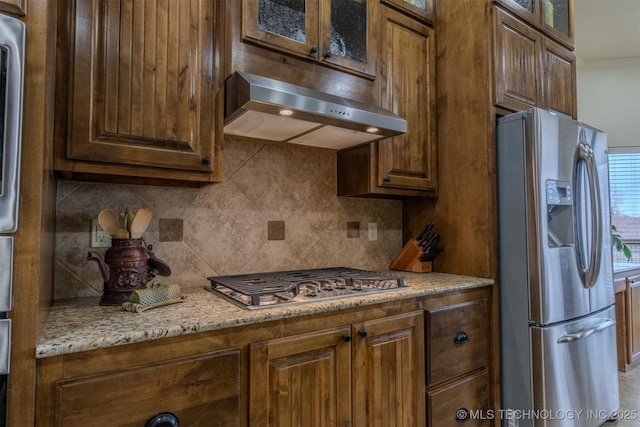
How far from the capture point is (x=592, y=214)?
2080mm

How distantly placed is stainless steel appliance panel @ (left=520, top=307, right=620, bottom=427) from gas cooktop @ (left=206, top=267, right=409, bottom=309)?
33.3 inches

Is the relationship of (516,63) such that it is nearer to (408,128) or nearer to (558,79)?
(558,79)

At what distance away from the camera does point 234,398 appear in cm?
110

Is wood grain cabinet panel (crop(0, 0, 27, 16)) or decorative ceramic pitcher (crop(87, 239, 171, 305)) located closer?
wood grain cabinet panel (crop(0, 0, 27, 16))

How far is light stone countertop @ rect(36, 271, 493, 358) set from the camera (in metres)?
0.92

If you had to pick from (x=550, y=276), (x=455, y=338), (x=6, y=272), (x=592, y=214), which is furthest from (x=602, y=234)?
(x=6, y=272)

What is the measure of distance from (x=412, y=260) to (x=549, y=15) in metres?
1.83

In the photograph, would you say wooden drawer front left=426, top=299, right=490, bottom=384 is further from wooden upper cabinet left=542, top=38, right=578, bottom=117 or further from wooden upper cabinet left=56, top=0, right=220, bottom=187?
wooden upper cabinet left=542, top=38, right=578, bottom=117

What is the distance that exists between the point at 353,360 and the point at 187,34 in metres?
1.36

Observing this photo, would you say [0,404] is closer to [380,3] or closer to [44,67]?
[44,67]

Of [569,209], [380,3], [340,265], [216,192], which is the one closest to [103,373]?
[216,192]

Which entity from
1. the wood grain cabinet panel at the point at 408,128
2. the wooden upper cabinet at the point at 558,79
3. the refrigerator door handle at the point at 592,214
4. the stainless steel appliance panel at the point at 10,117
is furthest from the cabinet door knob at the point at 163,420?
the wooden upper cabinet at the point at 558,79

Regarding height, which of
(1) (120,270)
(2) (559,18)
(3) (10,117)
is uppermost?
(2) (559,18)

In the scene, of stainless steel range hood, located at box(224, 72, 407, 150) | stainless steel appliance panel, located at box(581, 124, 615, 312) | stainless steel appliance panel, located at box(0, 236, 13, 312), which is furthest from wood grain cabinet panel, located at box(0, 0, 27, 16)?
stainless steel appliance panel, located at box(581, 124, 615, 312)
